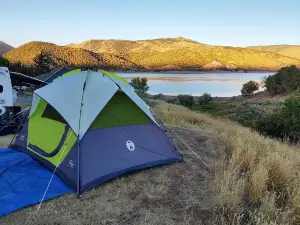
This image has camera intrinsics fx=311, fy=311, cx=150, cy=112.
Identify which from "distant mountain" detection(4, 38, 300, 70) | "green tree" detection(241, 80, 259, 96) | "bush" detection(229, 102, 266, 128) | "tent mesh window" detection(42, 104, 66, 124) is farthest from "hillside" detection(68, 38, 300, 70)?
"tent mesh window" detection(42, 104, 66, 124)

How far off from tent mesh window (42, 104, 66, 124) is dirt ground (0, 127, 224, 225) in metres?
1.76

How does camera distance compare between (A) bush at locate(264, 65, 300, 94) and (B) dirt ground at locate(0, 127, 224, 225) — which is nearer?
(B) dirt ground at locate(0, 127, 224, 225)

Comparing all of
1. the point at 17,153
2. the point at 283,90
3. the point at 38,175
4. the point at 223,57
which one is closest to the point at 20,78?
the point at 17,153

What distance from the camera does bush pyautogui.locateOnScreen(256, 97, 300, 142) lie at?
43.7 ft

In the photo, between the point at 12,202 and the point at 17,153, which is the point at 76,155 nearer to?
the point at 12,202

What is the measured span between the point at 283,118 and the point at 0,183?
12.5 metres

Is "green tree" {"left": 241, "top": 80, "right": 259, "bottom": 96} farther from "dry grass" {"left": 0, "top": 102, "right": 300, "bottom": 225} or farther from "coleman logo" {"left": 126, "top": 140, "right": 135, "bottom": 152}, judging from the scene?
"coleman logo" {"left": 126, "top": 140, "right": 135, "bottom": 152}

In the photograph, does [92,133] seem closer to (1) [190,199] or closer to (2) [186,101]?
(1) [190,199]

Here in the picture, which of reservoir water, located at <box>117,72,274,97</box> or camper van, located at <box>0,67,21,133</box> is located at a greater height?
camper van, located at <box>0,67,21,133</box>

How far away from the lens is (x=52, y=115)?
6551 millimetres

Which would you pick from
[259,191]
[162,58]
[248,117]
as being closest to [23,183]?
[259,191]

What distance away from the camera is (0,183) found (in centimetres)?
534

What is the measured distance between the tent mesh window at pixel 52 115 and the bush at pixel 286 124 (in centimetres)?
1022

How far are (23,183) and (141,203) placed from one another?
217 cm
